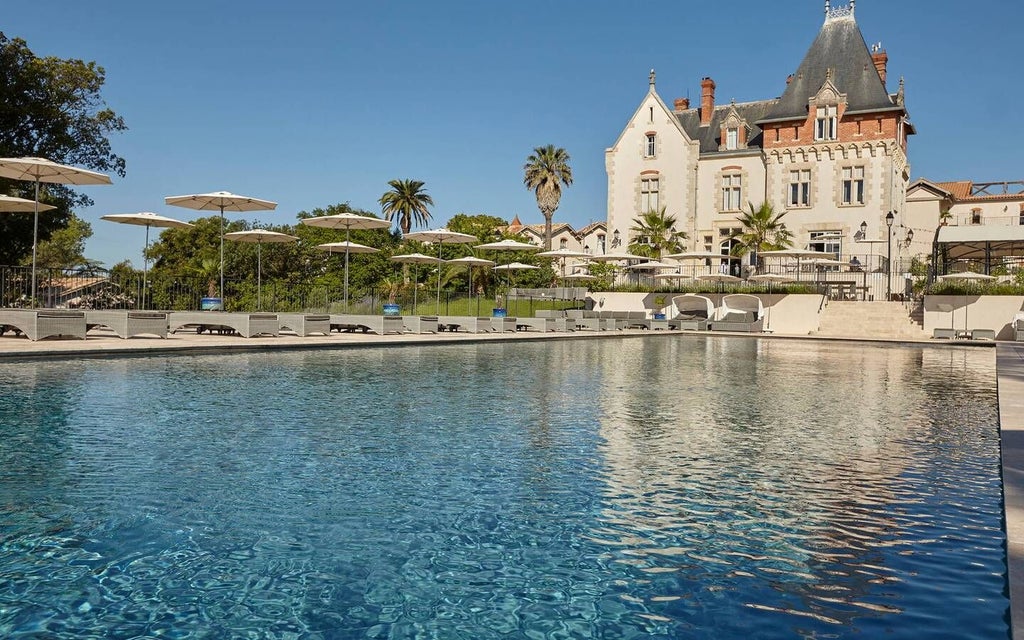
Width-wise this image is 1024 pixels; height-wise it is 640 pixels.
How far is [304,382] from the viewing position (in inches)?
456

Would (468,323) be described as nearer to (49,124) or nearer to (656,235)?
(49,124)

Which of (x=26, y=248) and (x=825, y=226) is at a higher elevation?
(x=825, y=226)

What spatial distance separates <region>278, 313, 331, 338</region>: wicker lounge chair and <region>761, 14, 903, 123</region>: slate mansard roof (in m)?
33.0

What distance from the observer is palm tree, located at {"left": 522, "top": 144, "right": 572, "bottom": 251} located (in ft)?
183

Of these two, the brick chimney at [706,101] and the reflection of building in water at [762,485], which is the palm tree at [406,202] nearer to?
the brick chimney at [706,101]

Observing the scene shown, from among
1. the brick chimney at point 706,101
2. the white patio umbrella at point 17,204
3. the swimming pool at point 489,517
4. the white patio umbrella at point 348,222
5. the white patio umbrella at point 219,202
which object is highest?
the brick chimney at point 706,101

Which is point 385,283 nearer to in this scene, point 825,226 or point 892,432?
point 825,226

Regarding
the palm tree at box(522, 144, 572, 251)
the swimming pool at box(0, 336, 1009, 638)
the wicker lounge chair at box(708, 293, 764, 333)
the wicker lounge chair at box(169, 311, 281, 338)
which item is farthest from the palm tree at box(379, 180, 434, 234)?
the swimming pool at box(0, 336, 1009, 638)

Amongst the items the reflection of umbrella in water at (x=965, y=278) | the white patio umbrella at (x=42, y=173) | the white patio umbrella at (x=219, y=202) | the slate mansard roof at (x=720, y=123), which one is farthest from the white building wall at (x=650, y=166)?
the white patio umbrella at (x=42, y=173)

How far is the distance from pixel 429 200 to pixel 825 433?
196 ft

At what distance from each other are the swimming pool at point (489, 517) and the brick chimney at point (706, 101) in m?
42.8

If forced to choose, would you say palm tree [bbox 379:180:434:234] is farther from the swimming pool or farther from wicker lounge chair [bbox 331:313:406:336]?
the swimming pool

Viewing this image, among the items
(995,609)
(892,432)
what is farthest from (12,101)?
(995,609)

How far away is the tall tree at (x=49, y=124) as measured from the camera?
27578mm
